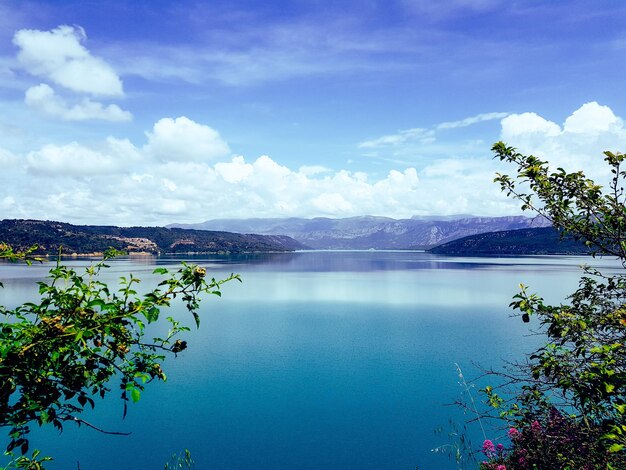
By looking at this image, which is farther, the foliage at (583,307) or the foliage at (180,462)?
the foliage at (180,462)

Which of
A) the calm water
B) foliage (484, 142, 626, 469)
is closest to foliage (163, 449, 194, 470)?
the calm water

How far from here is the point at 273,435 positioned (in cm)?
2227

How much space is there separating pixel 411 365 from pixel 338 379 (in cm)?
738

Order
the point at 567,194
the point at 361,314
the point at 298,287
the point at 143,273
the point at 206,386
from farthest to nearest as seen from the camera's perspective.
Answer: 1. the point at 143,273
2. the point at 298,287
3. the point at 361,314
4. the point at 206,386
5. the point at 567,194

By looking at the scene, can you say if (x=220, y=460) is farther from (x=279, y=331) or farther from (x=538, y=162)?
(x=279, y=331)

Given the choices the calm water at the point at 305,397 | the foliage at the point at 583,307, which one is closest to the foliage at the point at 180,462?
the calm water at the point at 305,397

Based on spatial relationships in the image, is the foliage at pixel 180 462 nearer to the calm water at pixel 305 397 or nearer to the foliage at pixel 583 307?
the calm water at pixel 305 397

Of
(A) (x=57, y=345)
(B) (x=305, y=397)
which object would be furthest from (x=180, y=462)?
(A) (x=57, y=345)

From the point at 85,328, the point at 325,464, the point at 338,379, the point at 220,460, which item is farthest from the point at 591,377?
the point at 338,379

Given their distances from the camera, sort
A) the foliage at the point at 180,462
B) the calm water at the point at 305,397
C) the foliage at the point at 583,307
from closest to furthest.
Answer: the foliage at the point at 583,307 < the foliage at the point at 180,462 < the calm water at the point at 305,397

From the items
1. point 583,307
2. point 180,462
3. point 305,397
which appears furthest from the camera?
point 305,397

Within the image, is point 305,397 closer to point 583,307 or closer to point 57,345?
point 583,307

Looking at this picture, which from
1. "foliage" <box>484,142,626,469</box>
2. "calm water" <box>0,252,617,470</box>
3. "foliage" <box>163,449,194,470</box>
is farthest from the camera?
"calm water" <box>0,252,617,470</box>

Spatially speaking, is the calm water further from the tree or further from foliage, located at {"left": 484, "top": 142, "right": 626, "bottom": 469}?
the tree
